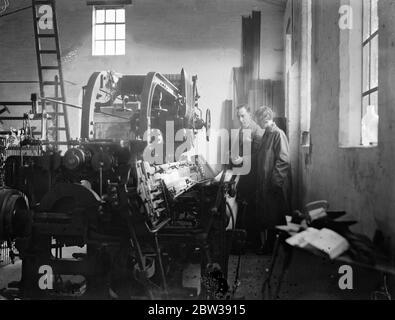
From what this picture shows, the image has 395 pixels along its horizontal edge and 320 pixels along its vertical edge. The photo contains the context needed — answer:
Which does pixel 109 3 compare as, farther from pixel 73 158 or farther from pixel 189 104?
pixel 73 158

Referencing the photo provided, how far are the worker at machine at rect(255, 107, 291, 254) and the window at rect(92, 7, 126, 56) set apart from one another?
5960 mm

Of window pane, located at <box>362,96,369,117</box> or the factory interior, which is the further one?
window pane, located at <box>362,96,369,117</box>

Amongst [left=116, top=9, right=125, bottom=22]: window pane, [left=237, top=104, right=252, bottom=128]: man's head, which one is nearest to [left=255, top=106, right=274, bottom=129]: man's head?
[left=237, top=104, right=252, bottom=128]: man's head

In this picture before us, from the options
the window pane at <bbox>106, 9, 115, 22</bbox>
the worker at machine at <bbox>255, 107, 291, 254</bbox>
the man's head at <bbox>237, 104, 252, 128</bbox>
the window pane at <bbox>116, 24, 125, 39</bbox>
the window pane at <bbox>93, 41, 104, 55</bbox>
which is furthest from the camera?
the window pane at <bbox>106, 9, 115, 22</bbox>

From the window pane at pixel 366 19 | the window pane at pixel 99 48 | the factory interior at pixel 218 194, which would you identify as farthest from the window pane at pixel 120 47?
the window pane at pixel 366 19

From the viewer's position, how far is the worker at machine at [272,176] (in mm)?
4402

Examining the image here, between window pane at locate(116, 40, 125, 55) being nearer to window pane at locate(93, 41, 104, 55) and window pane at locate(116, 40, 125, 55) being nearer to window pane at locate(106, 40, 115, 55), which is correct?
window pane at locate(106, 40, 115, 55)

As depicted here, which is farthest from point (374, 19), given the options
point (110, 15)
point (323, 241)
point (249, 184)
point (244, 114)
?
point (110, 15)

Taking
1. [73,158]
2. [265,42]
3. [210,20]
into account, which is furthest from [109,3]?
[73,158]

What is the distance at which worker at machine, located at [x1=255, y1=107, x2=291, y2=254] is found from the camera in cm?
440

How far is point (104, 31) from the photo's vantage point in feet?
32.2

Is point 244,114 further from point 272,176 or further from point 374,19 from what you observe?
point 374,19

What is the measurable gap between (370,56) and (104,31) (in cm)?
823

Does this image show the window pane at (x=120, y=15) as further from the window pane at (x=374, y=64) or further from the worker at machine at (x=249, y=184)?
the window pane at (x=374, y=64)
